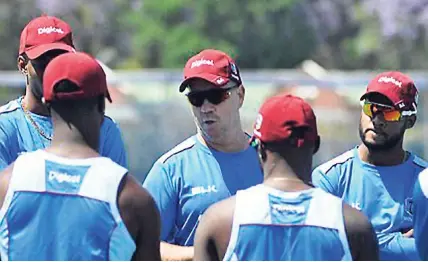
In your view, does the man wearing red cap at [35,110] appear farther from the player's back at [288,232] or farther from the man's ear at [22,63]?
the player's back at [288,232]

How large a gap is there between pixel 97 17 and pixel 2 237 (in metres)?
60.3

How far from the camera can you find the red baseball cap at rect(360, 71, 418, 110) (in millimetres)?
6594

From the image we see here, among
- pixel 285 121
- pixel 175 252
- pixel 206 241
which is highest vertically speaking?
pixel 285 121

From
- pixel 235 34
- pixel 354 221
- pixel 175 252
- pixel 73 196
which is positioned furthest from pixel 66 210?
pixel 235 34

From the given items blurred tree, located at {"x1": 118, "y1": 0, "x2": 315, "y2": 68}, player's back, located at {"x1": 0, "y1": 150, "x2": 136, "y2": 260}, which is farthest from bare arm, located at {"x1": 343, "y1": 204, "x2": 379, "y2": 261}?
blurred tree, located at {"x1": 118, "y1": 0, "x2": 315, "y2": 68}

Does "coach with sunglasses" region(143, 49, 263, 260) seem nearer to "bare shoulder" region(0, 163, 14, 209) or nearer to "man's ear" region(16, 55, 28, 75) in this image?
"man's ear" region(16, 55, 28, 75)

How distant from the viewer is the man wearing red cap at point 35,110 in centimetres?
621

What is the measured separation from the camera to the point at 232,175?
21.2 feet

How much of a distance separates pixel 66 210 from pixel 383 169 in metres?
2.42

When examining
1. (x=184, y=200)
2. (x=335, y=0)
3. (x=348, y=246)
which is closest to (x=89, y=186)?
(x=348, y=246)

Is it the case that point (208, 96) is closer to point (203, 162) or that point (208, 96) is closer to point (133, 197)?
point (203, 162)

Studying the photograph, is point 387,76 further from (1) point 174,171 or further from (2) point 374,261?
(2) point 374,261

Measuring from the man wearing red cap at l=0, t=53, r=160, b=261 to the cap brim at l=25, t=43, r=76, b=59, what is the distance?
1.20 metres

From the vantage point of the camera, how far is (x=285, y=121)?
16.3ft
